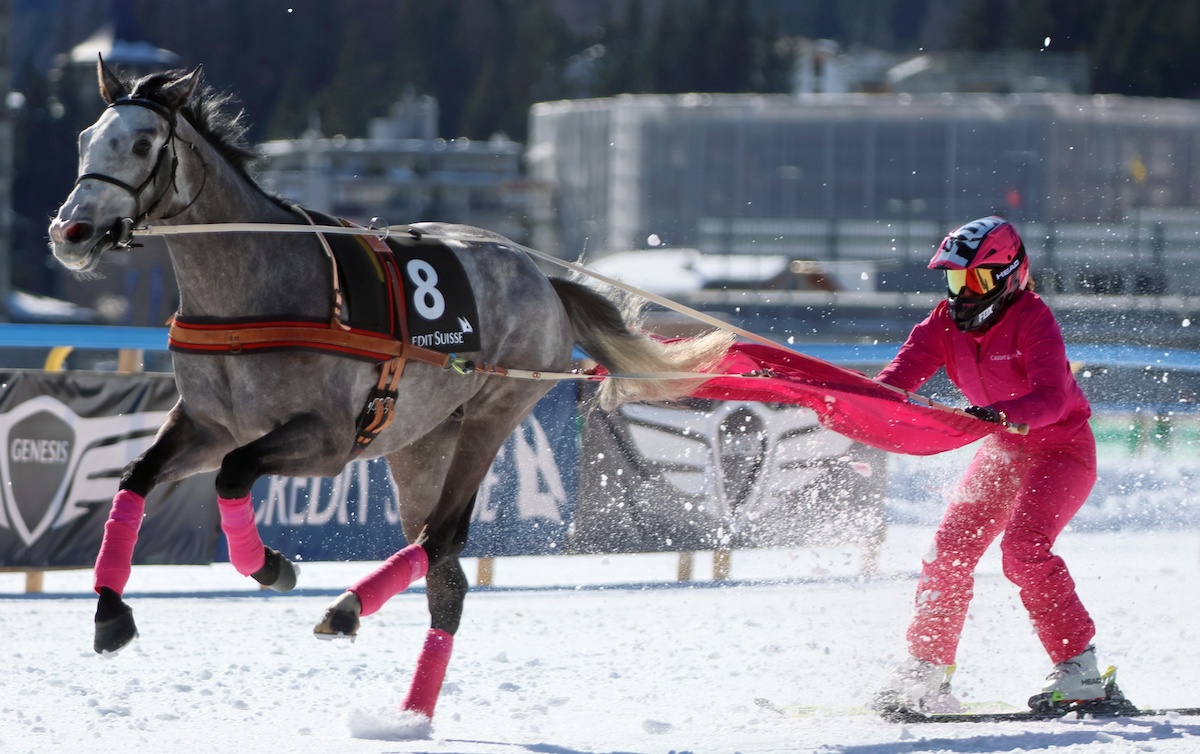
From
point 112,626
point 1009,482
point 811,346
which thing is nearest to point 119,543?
point 112,626

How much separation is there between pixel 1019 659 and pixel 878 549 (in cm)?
227

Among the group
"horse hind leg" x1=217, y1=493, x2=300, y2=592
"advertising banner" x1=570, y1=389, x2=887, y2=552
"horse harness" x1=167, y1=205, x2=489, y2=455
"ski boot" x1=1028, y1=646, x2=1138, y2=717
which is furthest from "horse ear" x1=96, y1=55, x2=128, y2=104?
"advertising banner" x1=570, y1=389, x2=887, y2=552

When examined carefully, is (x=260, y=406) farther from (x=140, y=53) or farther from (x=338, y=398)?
(x=140, y=53)

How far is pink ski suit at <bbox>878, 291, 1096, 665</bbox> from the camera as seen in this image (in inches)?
187

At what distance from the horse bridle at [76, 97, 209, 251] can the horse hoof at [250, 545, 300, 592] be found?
1.01 meters

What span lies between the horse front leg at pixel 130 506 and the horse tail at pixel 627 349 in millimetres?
1610

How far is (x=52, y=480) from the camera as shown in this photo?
6.92 metres

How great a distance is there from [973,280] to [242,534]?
2404mm

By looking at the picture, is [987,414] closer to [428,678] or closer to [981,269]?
[981,269]

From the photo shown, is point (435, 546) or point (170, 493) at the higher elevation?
point (435, 546)

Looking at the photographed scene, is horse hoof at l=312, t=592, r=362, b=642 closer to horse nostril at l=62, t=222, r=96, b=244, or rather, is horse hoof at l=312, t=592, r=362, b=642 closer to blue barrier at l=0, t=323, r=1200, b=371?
horse nostril at l=62, t=222, r=96, b=244

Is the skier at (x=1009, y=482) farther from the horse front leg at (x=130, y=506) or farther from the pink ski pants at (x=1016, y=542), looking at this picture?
the horse front leg at (x=130, y=506)

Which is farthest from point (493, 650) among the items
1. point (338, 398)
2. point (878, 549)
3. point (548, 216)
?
point (548, 216)

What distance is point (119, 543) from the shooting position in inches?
A: 161
